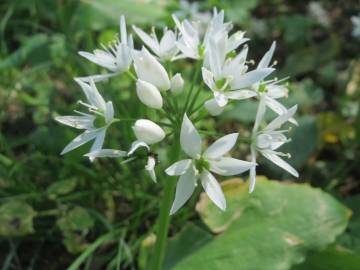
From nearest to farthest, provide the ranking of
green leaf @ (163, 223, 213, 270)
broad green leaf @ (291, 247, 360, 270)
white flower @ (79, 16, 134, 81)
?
white flower @ (79, 16, 134, 81), broad green leaf @ (291, 247, 360, 270), green leaf @ (163, 223, 213, 270)

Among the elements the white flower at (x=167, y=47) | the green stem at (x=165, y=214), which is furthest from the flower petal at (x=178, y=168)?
the white flower at (x=167, y=47)

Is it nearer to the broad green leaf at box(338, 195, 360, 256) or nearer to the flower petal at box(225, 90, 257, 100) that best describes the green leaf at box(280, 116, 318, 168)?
the broad green leaf at box(338, 195, 360, 256)

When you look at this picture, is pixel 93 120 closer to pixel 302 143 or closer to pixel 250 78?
pixel 250 78

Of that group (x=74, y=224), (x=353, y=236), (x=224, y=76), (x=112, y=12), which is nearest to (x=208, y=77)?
(x=224, y=76)

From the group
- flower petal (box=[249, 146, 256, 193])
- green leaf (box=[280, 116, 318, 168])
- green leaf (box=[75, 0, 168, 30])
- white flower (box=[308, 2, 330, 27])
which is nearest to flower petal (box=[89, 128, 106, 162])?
flower petal (box=[249, 146, 256, 193])

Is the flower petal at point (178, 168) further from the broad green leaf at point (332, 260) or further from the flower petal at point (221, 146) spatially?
the broad green leaf at point (332, 260)
